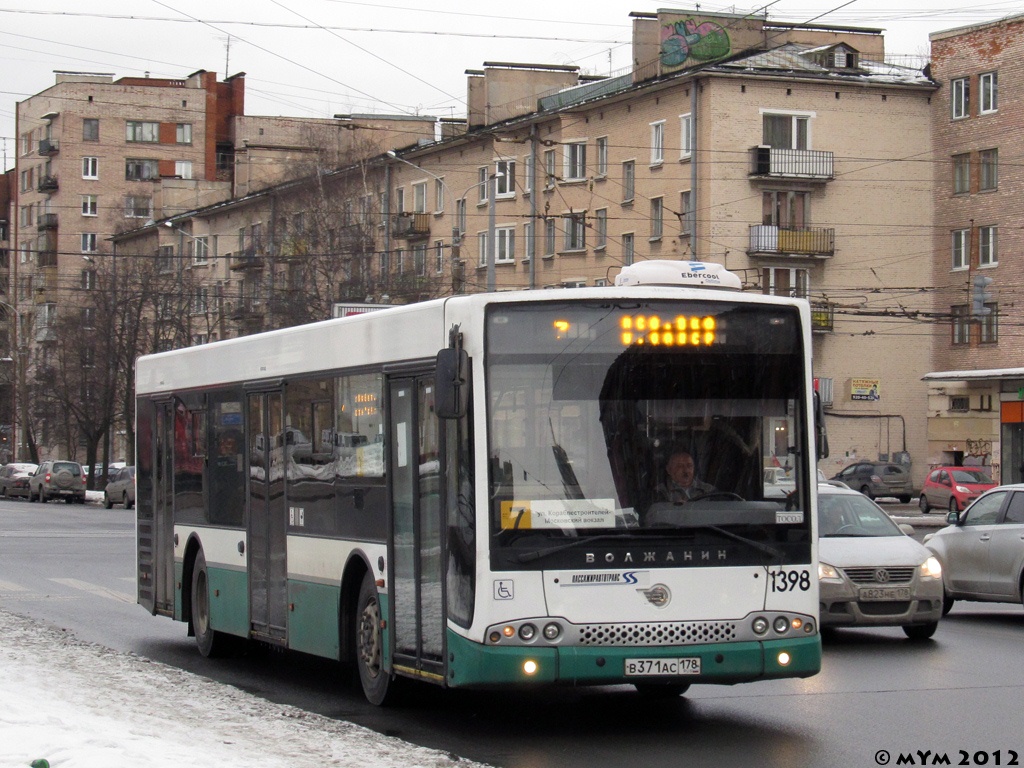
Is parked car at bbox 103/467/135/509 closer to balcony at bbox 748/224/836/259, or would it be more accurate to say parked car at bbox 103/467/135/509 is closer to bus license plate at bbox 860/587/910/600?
balcony at bbox 748/224/836/259

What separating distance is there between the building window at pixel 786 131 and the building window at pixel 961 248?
21.1 feet

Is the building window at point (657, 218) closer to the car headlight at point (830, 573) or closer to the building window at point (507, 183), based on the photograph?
the building window at point (507, 183)

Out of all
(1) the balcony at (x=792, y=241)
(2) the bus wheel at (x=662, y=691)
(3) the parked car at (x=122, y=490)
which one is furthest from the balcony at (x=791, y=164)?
(2) the bus wheel at (x=662, y=691)

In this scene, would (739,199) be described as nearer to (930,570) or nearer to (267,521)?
(930,570)

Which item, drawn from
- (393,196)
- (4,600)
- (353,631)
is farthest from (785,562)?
(393,196)

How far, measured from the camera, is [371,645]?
11258mm

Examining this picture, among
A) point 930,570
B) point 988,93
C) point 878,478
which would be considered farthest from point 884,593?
point 988,93

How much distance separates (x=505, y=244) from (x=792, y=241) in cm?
1127

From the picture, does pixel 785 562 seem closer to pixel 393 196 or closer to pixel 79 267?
pixel 393 196

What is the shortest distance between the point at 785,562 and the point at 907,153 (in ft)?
169

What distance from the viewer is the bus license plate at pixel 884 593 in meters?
15.2

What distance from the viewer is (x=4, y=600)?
67.3 feet

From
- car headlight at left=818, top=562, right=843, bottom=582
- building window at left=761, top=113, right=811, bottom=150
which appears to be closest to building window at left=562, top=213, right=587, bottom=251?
building window at left=761, top=113, right=811, bottom=150

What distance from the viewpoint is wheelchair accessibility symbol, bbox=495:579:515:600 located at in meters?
9.59
